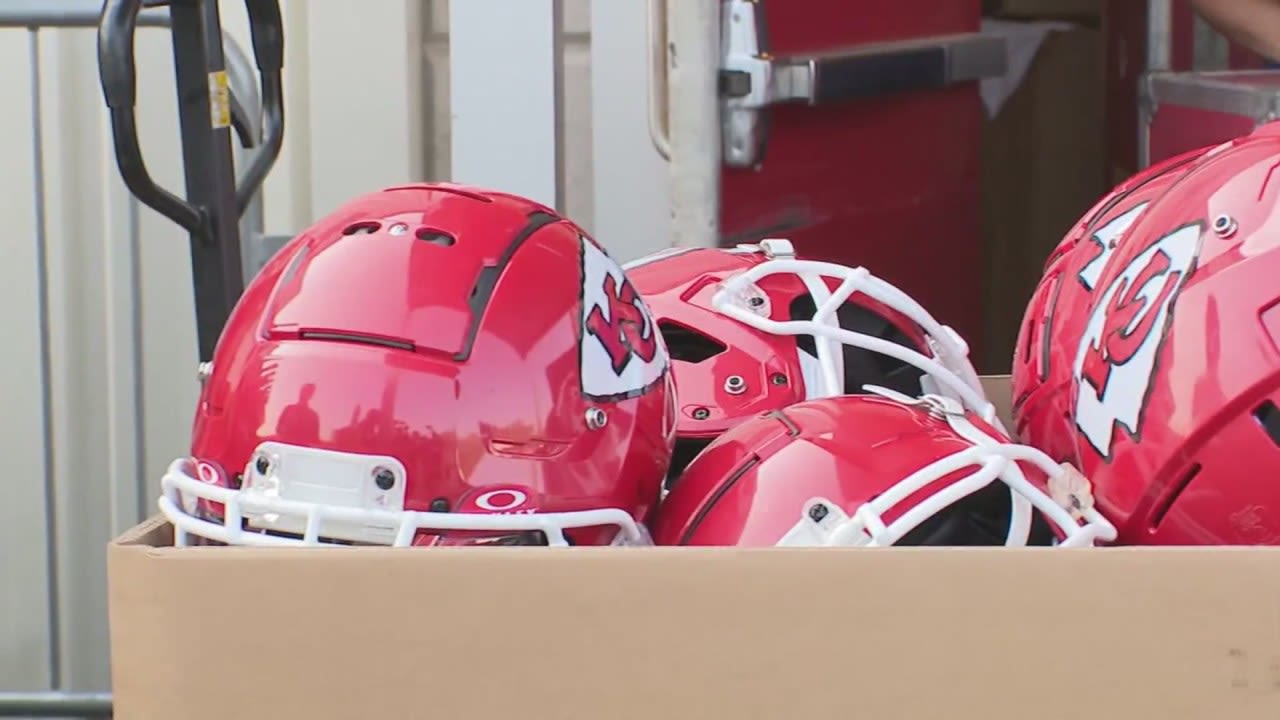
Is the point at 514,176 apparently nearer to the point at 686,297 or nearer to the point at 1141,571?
the point at 686,297

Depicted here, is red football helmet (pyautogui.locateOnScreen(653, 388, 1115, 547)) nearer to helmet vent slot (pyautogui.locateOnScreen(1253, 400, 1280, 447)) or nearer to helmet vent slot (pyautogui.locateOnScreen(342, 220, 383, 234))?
helmet vent slot (pyautogui.locateOnScreen(1253, 400, 1280, 447))

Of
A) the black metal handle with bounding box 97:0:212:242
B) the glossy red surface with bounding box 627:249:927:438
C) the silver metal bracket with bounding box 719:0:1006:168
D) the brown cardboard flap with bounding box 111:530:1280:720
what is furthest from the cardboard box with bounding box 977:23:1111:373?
the brown cardboard flap with bounding box 111:530:1280:720

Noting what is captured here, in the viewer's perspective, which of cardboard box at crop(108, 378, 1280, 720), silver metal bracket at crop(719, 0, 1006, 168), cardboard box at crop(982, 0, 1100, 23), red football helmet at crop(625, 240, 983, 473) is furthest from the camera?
cardboard box at crop(982, 0, 1100, 23)

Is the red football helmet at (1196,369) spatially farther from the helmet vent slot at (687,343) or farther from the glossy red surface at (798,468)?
the helmet vent slot at (687,343)

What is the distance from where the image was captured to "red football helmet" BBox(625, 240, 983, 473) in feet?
3.95

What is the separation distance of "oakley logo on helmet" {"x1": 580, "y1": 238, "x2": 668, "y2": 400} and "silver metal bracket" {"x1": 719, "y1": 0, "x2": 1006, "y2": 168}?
0.77 m

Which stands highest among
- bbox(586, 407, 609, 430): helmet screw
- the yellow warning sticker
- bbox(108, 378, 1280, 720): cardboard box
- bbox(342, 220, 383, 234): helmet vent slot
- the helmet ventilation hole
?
the yellow warning sticker

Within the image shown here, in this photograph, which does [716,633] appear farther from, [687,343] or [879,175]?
[879,175]

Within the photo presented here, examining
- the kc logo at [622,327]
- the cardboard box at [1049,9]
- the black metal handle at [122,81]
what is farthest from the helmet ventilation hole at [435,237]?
the cardboard box at [1049,9]

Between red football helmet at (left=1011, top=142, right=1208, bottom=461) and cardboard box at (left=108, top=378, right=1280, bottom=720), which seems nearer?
cardboard box at (left=108, top=378, right=1280, bottom=720)

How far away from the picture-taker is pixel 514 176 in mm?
2629

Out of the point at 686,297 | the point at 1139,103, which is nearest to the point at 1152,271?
the point at 686,297

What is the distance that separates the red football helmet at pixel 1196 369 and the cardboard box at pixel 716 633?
20 centimetres

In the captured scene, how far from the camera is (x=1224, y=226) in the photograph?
3.10 ft
